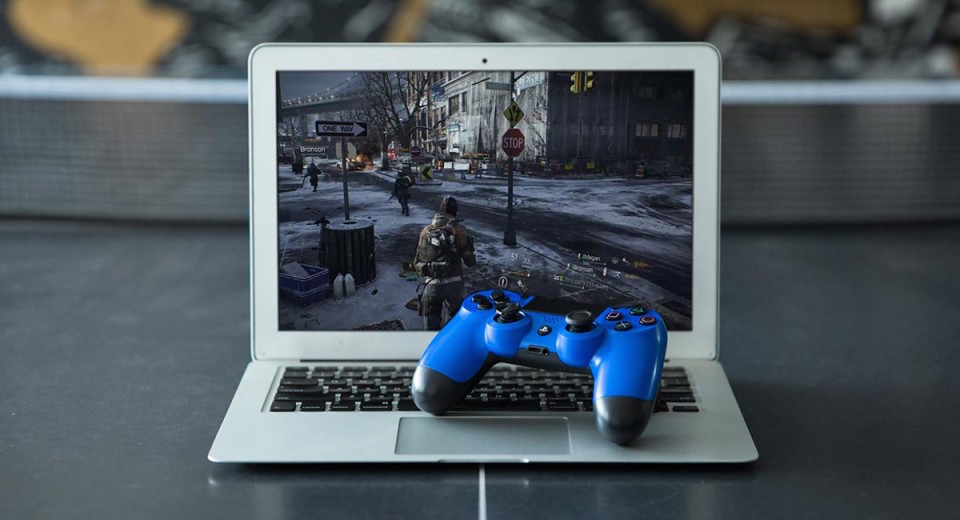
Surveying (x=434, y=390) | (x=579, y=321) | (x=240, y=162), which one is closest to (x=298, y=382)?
(x=434, y=390)

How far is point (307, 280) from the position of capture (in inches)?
31.5

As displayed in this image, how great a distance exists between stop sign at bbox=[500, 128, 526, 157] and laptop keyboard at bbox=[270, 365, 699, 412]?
18 centimetres

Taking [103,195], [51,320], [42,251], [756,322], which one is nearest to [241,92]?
[103,195]

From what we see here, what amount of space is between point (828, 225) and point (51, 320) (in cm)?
119

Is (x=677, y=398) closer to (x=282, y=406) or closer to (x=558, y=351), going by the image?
(x=558, y=351)

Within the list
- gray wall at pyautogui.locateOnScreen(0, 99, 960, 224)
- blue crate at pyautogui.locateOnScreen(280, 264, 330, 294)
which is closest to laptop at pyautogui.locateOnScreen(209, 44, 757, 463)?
blue crate at pyautogui.locateOnScreen(280, 264, 330, 294)

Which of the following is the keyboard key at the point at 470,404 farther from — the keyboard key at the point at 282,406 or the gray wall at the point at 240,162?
the gray wall at the point at 240,162

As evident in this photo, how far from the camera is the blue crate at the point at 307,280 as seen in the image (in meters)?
0.79

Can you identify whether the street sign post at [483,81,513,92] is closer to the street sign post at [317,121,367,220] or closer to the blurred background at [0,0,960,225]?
the street sign post at [317,121,367,220]

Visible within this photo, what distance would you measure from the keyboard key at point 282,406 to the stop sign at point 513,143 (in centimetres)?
26

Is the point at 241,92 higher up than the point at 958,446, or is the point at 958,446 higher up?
the point at 241,92

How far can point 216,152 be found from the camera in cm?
167

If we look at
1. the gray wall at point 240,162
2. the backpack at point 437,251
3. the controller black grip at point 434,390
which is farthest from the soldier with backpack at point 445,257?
the gray wall at point 240,162

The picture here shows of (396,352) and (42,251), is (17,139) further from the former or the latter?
(396,352)
